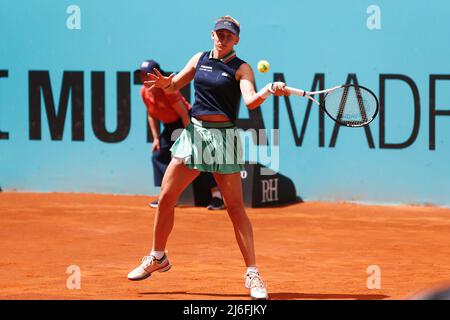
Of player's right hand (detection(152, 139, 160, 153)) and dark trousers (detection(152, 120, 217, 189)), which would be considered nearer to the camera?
dark trousers (detection(152, 120, 217, 189))

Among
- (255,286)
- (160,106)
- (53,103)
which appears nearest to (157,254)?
(255,286)

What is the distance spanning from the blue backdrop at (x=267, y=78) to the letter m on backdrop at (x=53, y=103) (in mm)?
17

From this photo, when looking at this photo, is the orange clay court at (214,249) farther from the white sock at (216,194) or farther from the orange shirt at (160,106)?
the orange shirt at (160,106)

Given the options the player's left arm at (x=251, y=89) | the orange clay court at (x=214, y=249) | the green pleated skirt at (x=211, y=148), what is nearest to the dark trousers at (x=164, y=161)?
the orange clay court at (x=214, y=249)

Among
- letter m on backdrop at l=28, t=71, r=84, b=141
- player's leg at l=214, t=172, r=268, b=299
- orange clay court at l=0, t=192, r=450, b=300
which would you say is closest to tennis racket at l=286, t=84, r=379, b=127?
player's leg at l=214, t=172, r=268, b=299

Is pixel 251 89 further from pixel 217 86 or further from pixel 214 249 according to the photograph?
pixel 214 249

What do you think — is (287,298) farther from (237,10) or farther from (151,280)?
(237,10)

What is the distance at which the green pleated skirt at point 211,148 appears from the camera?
20.2 feet

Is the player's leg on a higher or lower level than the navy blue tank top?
lower

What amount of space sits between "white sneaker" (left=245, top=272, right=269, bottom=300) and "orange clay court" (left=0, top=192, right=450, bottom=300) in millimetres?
136

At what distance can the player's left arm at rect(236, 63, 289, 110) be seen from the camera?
19.3 feet

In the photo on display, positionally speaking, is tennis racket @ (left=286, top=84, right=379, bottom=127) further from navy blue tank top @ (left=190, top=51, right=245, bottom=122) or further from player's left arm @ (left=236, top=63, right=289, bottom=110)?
navy blue tank top @ (left=190, top=51, right=245, bottom=122)
